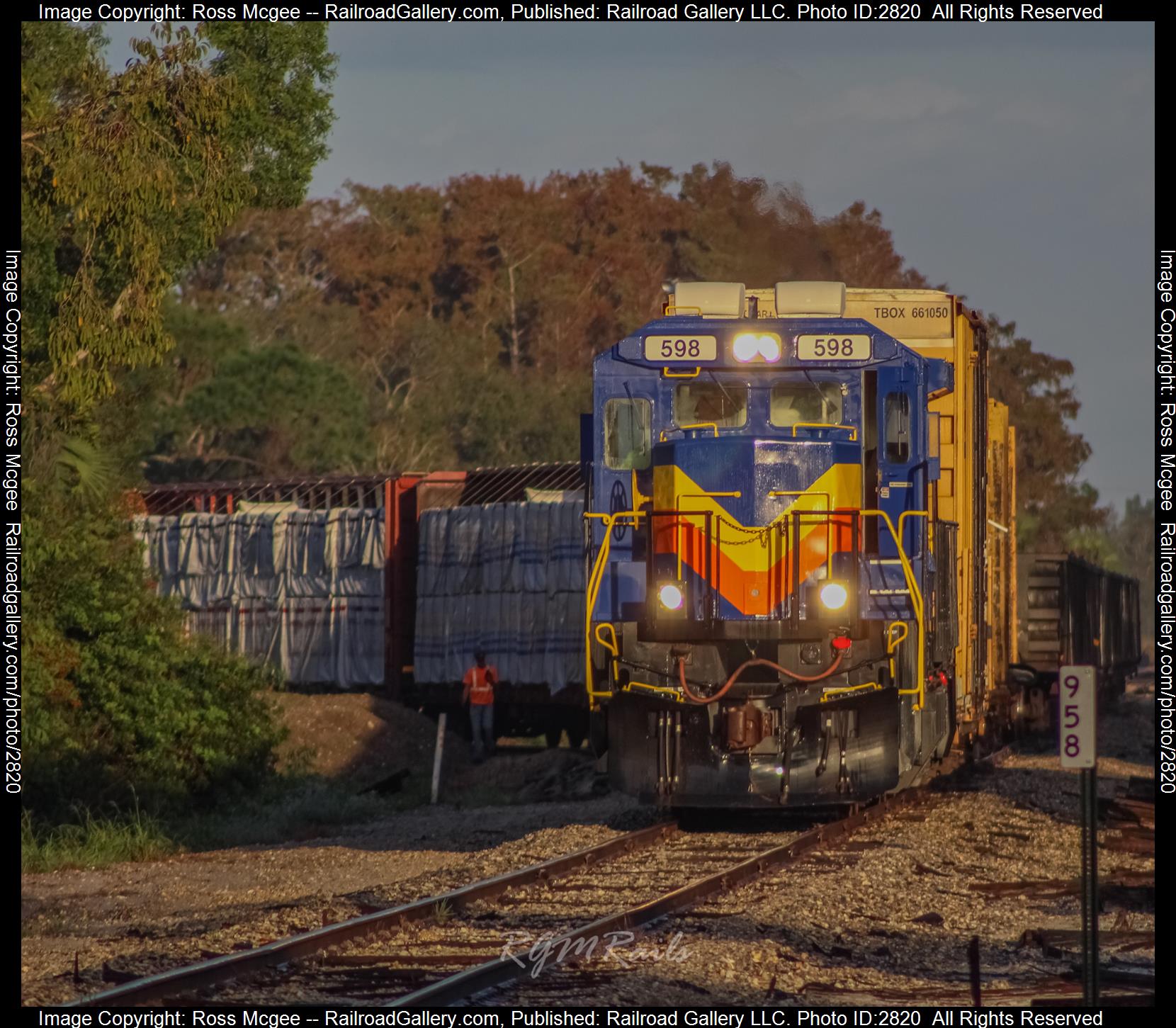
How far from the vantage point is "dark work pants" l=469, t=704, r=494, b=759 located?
24922mm

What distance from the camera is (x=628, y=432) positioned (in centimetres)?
1394

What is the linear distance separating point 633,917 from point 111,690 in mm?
10843

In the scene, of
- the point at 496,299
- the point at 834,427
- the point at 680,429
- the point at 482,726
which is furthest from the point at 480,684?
the point at 496,299

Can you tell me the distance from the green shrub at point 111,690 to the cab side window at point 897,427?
888cm

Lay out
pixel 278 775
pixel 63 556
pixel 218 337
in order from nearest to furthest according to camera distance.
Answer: pixel 63 556 → pixel 278 775 → pixel 218 337

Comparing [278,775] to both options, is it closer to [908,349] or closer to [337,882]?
[337,882]

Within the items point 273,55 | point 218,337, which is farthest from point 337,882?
→ point 218,337

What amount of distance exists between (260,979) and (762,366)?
6.96 m

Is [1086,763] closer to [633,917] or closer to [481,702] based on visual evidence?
[633,917]

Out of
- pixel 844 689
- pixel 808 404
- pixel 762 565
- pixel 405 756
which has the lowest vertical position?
pixel 405 756

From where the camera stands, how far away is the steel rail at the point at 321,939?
308 inches

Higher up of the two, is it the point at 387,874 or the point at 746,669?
the point at 746,669

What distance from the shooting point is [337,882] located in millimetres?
13398

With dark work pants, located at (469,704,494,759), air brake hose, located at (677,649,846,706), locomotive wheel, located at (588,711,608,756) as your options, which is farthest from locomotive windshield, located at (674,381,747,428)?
dark work pants, located at (469,704,494,759)
